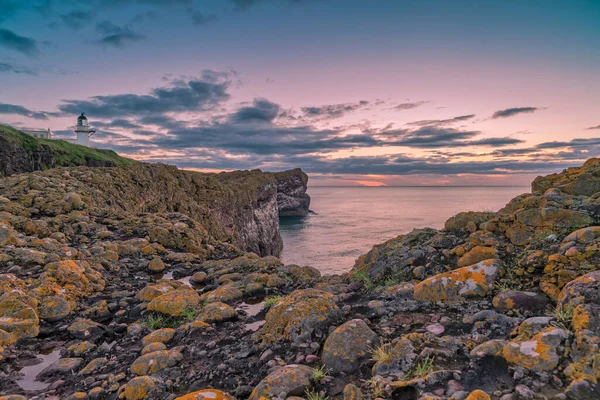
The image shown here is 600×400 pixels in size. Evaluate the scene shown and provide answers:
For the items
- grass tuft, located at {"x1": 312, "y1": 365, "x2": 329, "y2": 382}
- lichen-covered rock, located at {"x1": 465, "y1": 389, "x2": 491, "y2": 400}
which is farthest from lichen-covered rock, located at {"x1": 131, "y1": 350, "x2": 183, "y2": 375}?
lichen-covered rock, located at {"x1": 465, "y1": 389, "x2": 491, "y2": 400}

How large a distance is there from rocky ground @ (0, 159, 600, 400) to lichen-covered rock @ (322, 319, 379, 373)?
18 mm

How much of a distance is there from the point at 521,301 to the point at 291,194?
113603mm

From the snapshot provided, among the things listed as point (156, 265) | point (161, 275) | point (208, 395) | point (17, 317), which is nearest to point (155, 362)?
point (208, 395)

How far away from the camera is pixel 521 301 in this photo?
4.51 metres

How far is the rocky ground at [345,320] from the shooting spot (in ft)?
10.7

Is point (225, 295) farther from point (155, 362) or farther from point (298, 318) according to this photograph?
point (298, 318)

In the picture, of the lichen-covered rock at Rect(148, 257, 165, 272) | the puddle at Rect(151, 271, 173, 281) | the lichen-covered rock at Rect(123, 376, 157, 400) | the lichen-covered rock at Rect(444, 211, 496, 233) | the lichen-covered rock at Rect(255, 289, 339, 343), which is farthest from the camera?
the lichen-covered rock at Rect(148, 257, 165, 272)

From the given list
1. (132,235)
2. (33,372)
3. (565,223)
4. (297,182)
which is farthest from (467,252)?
(297,182)

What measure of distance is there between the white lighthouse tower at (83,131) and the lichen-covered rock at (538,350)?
7602 centimetres

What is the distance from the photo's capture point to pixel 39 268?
852cm

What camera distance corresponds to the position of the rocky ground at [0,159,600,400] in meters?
3.26

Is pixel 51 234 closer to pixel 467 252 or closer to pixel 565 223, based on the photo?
pixel 467 252

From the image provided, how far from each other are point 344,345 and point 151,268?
8.75 m

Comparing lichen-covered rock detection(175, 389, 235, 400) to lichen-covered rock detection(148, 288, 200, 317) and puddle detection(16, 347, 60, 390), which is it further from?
lichen-covered rock detection(148, 288, 200, 317)
